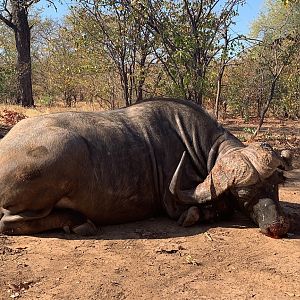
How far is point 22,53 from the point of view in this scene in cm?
2227

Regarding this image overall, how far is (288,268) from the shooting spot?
13.8 ft

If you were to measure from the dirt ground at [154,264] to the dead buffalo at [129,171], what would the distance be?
20 cm

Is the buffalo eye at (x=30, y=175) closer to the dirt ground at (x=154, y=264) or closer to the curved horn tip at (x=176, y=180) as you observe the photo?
the dirt ground at (x=154, y=264)

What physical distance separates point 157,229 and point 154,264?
1.05 meters

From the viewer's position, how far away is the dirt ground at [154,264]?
12.1 ft

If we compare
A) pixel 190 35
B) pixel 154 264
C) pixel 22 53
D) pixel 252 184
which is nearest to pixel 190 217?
pixel 252 184

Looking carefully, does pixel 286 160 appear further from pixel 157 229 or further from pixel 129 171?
pixel 129 171

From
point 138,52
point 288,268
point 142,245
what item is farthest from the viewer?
point 138,52

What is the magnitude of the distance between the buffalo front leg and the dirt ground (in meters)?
0.09

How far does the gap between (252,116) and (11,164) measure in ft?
59.3

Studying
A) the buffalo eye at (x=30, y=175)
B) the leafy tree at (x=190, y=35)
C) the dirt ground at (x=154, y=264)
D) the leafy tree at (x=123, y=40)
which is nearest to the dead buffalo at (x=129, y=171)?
the buffalo eye at (x=30, y=175)

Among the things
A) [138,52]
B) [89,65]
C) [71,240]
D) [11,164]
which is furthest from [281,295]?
[89,65]

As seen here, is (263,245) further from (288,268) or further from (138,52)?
(138,52)

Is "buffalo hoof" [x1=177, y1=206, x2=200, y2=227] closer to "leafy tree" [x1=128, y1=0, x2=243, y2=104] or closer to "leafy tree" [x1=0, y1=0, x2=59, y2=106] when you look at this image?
"leafy tree" [x1=128, y1=0, x2=243, y2=104]
